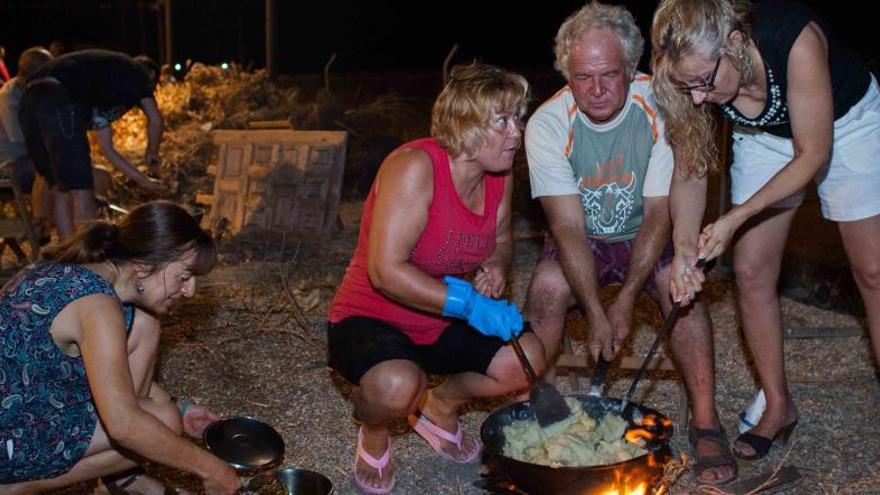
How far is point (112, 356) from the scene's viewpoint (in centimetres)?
268

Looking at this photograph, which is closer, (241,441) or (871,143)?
(241,441)

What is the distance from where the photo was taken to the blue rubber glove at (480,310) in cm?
333

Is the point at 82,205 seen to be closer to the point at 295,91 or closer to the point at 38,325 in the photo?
the point at 38,325

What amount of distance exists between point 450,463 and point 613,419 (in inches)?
34.5

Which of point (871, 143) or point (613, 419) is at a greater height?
point (871, 143)

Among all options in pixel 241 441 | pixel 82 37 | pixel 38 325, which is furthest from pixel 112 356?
pixel 82 37

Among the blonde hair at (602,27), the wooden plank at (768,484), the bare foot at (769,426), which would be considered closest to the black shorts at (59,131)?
the blonde hair at (602,27)

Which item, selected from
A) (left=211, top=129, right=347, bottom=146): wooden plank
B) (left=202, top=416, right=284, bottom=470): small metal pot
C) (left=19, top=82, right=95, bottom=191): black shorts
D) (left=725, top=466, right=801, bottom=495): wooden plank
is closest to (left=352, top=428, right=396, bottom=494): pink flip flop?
(left=202, top=416, right=284, bottom=470): small metal pot

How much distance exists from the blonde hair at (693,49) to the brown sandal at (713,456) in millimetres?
1050

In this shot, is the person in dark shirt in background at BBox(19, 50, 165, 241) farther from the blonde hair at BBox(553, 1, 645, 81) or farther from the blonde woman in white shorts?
the blonde woman in white shorts

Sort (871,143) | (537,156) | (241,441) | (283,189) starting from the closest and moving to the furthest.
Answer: (241,441) < (871,143) < (537,156) < (283,189)

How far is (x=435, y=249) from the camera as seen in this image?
357 cm

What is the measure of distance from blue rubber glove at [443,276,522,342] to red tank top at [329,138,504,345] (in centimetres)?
25

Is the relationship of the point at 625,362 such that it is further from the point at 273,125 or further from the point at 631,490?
the point at 273,125
